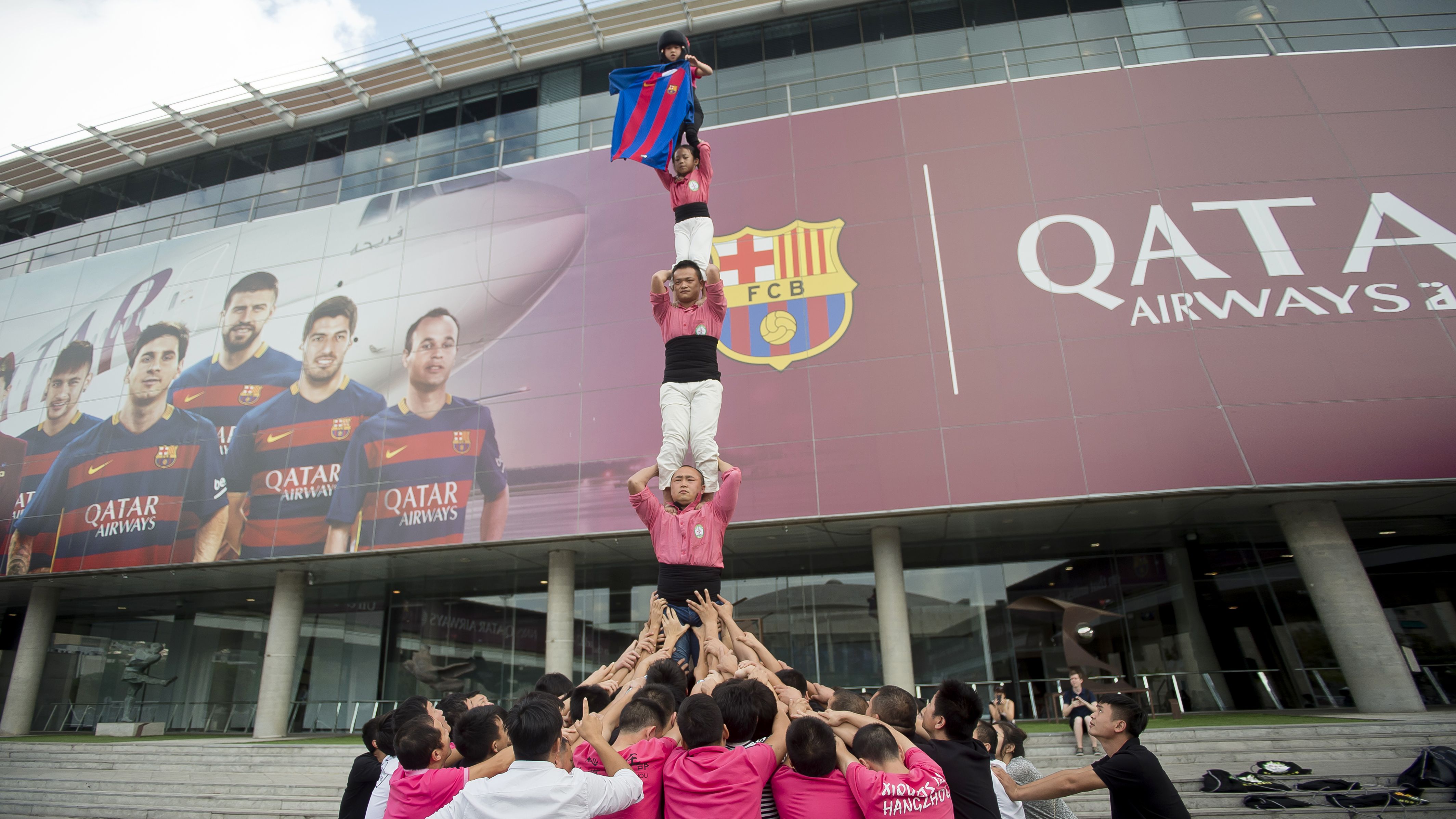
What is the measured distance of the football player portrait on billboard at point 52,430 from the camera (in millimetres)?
19594

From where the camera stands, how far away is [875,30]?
19781mm

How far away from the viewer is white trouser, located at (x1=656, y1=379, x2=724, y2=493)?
5.73 meters

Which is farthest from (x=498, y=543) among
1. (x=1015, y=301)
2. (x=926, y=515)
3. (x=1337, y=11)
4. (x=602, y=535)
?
(x=1337, y=11)

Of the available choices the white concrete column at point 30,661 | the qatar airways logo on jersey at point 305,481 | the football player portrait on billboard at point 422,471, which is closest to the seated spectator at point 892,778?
the football player portrait on billboard at point 422,471

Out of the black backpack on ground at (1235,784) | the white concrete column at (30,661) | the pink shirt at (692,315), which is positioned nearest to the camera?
the pink shirt at (692,315)

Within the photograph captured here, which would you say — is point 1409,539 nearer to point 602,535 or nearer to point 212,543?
point 602,535

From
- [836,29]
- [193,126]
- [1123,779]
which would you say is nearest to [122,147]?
[193,126]

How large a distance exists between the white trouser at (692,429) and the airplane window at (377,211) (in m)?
16.4

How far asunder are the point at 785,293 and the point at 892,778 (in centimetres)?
1344

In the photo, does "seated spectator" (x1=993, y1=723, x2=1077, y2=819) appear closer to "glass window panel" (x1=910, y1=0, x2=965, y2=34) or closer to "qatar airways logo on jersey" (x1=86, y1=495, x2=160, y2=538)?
"glass window panel" (x1=910, y1=0, x2=965, y2=34)

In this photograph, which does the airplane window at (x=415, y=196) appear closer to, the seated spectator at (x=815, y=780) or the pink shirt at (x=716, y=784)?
the pink shirt at (x=716, y=784)

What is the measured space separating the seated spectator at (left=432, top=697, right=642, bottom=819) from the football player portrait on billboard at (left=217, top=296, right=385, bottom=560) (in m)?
15.8

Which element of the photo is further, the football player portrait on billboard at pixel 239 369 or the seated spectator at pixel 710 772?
the football player portrait on billboard at pixel 239 369

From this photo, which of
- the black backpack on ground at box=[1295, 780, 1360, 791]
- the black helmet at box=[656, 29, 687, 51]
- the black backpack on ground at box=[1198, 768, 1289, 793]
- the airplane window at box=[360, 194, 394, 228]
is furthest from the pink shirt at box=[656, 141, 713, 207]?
the airplane window at box=[360, 194, 394, 228]
